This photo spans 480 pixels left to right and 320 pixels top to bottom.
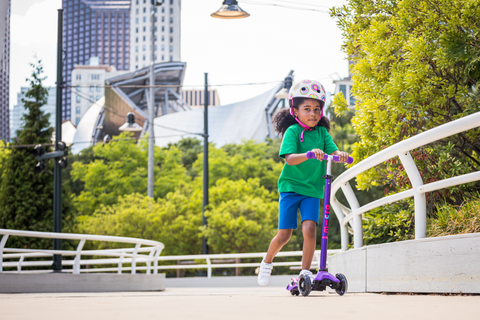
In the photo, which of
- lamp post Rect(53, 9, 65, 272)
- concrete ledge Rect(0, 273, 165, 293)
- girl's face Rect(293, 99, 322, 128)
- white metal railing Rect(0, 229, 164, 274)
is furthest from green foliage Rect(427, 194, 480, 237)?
lamp post Rect(53, 9, 65, 272)

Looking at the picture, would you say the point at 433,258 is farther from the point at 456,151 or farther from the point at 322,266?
the point at 456,151

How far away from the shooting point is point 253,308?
3.38m

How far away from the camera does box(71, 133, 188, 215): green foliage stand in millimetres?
38562

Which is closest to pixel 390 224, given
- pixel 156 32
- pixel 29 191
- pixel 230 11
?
pixel 230 11

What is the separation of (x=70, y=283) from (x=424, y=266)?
6.42 m

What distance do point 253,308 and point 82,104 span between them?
172175mm

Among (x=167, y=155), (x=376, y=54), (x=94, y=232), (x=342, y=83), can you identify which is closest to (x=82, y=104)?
(x=342, y=83)

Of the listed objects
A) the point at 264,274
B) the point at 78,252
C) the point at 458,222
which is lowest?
the point at 78,252

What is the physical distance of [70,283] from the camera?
920cm

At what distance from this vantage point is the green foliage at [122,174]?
3856 cm

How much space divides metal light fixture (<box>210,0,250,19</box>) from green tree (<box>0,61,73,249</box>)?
1160 cm

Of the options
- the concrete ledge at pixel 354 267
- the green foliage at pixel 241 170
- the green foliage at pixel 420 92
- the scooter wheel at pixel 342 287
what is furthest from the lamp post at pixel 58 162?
the green foliage at pixel 241 170

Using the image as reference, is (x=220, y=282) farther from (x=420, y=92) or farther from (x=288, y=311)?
(x=288, y=311)

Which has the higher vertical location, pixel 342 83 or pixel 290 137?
pixel 342 83
